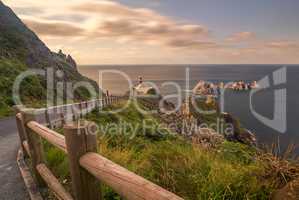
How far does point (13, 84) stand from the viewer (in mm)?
21984

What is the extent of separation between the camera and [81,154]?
2428 mm

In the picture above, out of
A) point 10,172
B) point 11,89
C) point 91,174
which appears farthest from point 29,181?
point 11,89

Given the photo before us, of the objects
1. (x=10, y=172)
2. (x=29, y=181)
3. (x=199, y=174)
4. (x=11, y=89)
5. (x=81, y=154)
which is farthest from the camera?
(x=11, y=89)

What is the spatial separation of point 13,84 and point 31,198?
65.6ft

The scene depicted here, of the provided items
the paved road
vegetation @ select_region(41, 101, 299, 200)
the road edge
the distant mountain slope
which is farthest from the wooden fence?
the distant mountain slope

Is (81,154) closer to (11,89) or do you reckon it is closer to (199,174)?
(199,174)

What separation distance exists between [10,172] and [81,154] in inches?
191

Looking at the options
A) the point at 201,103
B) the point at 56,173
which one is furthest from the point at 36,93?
the point at 201,103

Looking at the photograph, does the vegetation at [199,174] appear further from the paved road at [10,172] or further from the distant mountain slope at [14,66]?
the distant mountain slope at [14,66]

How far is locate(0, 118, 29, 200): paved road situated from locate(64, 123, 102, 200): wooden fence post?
2.98 metres

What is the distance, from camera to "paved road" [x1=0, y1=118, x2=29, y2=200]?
504cm

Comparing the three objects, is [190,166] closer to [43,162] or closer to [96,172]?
[96,172]

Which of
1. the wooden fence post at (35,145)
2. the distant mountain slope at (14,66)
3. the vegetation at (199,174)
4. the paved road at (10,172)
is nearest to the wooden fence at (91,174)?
the wooden fence post at (35,145)

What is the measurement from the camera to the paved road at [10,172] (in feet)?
16.5
